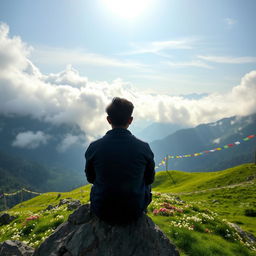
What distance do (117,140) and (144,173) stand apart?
4.74ft

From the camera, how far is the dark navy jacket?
Answer: 7.29 metres

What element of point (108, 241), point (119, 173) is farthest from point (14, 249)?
point (119, 173)

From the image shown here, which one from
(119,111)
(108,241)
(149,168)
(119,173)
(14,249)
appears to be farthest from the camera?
(14,249)

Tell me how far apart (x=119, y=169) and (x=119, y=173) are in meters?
0.12

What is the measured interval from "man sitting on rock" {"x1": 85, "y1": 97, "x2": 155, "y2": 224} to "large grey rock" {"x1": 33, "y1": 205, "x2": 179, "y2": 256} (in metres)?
0.39

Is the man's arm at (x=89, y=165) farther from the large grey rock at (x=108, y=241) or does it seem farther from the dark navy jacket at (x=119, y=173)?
the large grey rock at (x=108, y=241)

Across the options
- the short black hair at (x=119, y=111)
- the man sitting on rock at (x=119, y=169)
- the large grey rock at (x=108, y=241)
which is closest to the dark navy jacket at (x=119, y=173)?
the man sitting on rock at (x=119, y=169)

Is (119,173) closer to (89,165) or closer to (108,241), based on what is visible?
(89,165)

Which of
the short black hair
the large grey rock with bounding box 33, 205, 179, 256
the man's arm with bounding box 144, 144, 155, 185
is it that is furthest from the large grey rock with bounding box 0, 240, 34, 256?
the short black hair

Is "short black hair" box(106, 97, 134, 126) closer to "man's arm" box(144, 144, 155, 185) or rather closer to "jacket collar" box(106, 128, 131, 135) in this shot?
"jacket collar" box(106, 128, 131, 135)

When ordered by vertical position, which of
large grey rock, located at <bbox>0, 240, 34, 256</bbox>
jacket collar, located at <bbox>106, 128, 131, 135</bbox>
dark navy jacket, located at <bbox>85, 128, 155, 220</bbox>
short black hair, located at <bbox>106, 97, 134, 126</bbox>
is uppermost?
short black hair, located at <bbox>106, 97, 134, 126</bbox>

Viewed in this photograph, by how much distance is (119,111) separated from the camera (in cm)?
784

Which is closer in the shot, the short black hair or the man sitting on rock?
the man sitting on rock

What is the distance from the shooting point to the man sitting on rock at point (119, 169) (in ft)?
23.9
